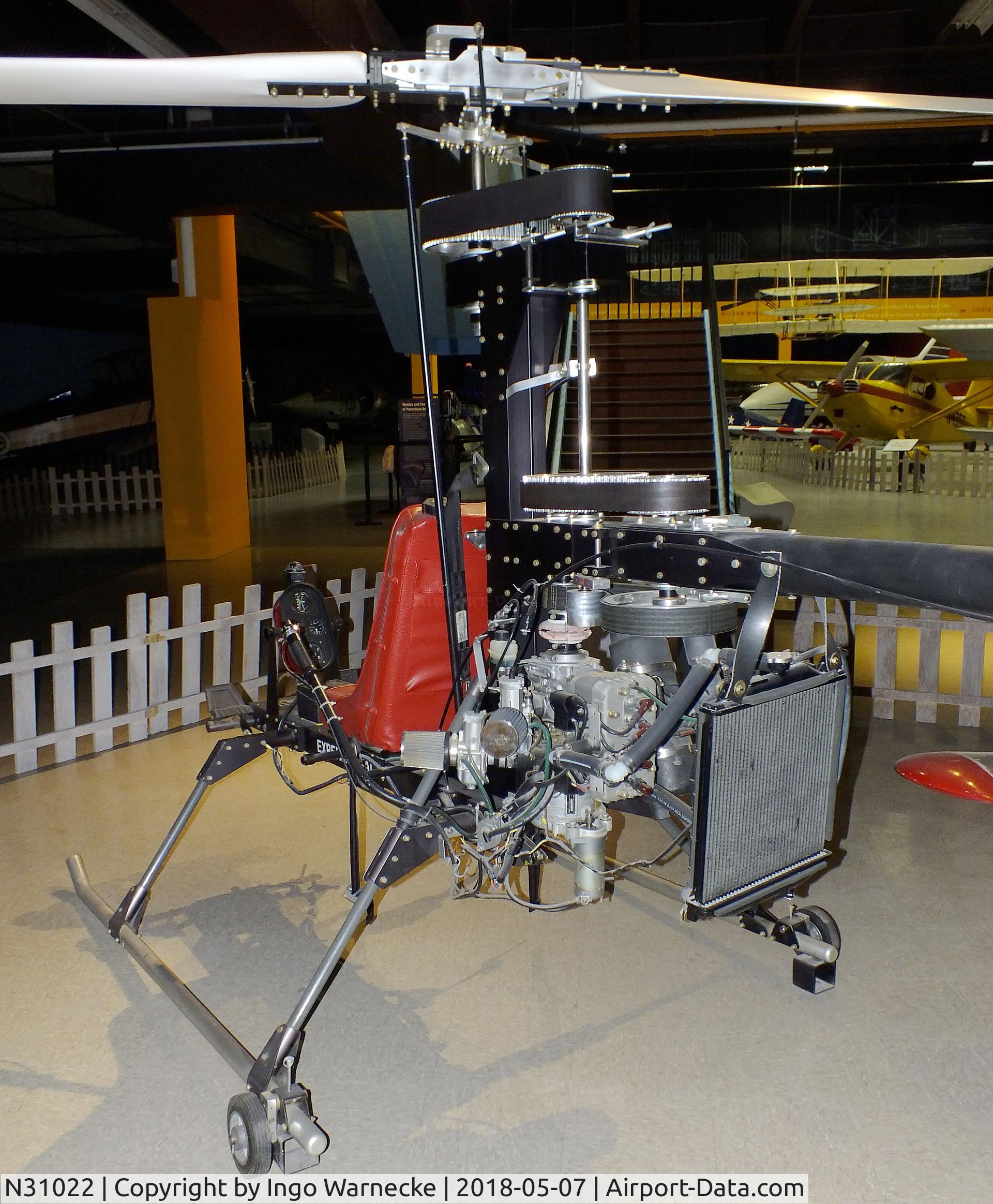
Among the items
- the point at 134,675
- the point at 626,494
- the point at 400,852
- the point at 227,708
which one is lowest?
the point at 134,675

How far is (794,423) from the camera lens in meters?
22.7

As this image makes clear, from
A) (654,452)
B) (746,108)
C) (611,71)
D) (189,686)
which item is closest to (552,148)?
(746,108)

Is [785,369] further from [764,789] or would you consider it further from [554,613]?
[764,789]

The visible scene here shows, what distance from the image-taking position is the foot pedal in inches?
130

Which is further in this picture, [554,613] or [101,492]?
[101,492]

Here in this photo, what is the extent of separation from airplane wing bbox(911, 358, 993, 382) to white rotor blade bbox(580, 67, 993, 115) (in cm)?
1577

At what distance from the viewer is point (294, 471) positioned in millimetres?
19625

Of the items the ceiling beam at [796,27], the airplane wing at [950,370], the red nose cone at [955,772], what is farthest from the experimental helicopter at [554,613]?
the airplane wing at [950,370]

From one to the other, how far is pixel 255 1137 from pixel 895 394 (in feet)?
62.9

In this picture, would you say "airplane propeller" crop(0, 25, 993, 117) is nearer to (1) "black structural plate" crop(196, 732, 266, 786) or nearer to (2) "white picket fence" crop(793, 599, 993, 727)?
(1) "black structural plate" crop(196, 732, 266, 786)

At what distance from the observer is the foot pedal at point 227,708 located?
10.8 ft

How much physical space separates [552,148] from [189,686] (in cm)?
852

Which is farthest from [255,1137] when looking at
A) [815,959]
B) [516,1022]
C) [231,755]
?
[815,959]

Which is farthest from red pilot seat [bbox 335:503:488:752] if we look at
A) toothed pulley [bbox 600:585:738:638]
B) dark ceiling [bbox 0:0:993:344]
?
dark ceiling [bbox 0:0:993:344]
